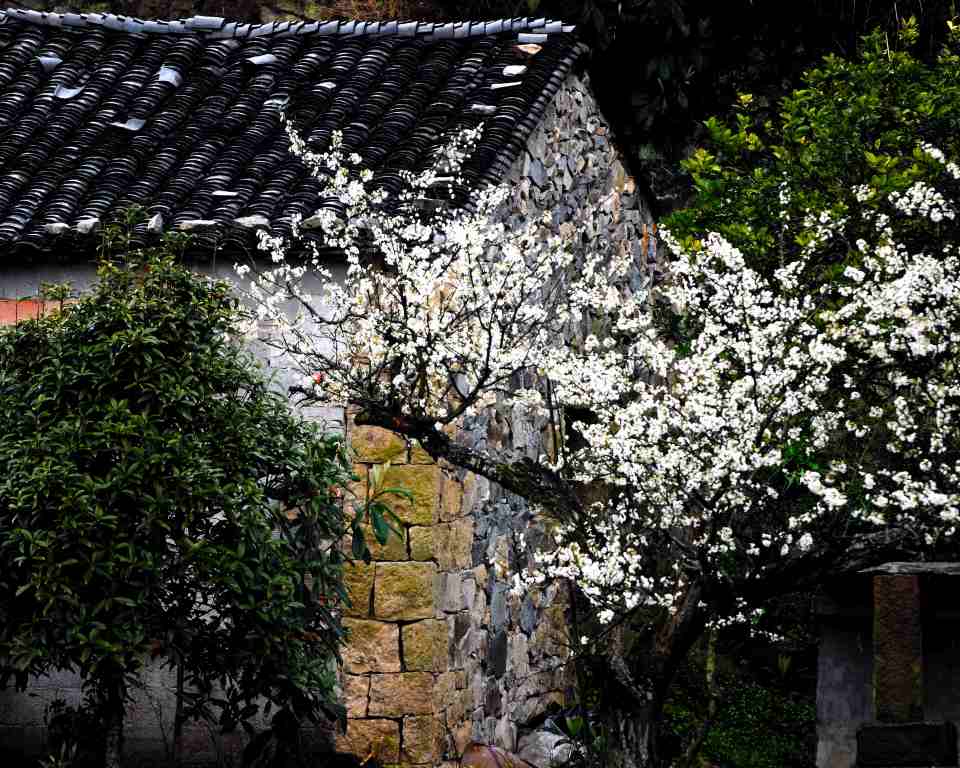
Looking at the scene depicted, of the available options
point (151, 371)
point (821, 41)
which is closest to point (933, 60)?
point (821, 41)

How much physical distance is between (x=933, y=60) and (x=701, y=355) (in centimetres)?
708

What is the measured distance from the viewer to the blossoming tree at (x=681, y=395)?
602 cm

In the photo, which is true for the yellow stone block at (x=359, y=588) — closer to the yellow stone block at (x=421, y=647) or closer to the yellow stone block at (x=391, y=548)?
the yellow stone block at (x=391, y=548)

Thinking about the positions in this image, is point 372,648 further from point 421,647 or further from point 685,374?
point 685,374

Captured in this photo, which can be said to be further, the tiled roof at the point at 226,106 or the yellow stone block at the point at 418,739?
the tiled roof at the point at 226,106

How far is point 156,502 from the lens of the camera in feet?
19.2

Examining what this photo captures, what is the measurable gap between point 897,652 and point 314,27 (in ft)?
25.5

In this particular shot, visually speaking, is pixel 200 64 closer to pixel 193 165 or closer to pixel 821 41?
pixel 193 165

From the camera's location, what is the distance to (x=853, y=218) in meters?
8.48

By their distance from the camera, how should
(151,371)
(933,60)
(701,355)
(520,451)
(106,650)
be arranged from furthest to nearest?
(933,60), (520,451), (701,355), (151,371), (106,650)

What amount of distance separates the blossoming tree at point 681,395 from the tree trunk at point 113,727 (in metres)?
1.70

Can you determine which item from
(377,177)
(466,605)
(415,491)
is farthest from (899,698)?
(377,177)

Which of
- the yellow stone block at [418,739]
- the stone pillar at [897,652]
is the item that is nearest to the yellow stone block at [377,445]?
the yellow stone block at [418,739]

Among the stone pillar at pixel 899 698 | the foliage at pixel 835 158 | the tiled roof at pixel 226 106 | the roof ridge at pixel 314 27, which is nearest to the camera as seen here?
the stone pillar at pixel 899 698
